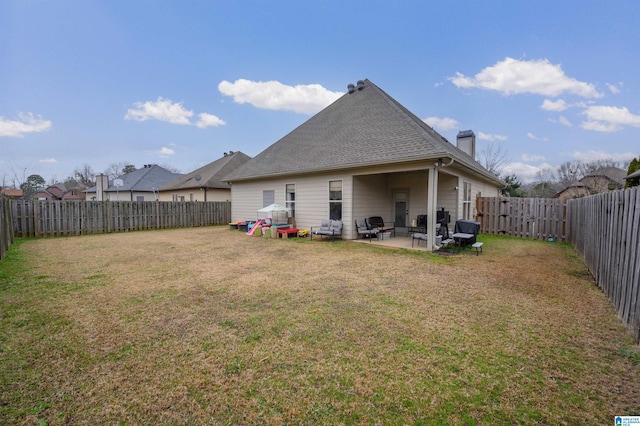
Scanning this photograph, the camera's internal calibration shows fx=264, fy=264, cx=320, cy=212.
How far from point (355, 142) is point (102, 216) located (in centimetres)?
1361

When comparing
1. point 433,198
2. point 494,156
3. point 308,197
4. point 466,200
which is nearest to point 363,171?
point 433,198

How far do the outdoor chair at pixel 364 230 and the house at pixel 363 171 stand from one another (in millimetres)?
235

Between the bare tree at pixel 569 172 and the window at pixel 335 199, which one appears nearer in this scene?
the window at pixel 335 199

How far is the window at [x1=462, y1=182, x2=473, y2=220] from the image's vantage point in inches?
453

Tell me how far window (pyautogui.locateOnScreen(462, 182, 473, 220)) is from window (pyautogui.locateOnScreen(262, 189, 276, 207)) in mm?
8982

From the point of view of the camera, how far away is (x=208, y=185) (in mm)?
21031

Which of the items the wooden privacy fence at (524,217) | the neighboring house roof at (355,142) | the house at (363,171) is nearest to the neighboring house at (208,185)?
the neighboring house roof at (355,142)

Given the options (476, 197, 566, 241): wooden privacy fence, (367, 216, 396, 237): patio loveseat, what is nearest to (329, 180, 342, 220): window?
(367, 216, 396, 237): patio loveseat

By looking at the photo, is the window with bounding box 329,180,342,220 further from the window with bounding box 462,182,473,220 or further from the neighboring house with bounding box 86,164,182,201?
the neighboring house with bounding box 86,164,182,201

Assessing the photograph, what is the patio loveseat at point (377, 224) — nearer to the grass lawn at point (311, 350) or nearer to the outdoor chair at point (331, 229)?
the outdoor chair at point (331, 229)

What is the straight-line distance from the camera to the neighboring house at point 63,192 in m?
45.2

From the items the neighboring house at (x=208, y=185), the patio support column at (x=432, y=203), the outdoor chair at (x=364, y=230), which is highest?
the neighboring house at (x=208, y=185)

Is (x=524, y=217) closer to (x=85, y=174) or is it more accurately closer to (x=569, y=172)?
(x=569, y=172)

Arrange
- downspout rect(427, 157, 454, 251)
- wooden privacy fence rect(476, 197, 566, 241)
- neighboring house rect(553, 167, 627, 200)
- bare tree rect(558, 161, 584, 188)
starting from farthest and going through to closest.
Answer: bare tree rect(558, 161, 584, 188) → neighboring house rect(553, 167, 627, 200) → wooden privacy fence rect(476, 197, 566, 241) → downspout rect(427, 157, 454, 251)
